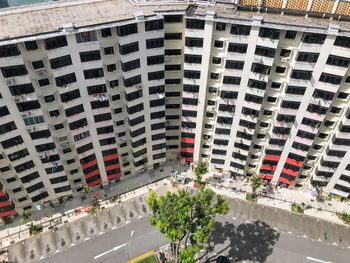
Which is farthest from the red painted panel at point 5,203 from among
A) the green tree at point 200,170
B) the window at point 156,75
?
the green tree at point 200,170

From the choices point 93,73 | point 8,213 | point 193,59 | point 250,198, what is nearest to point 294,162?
point 250,198

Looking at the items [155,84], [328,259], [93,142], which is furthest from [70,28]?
[328,259]

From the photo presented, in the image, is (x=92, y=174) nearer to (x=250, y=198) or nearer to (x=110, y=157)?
(x=110, y=157)

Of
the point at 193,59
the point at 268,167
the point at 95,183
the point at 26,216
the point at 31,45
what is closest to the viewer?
the point at 31,45

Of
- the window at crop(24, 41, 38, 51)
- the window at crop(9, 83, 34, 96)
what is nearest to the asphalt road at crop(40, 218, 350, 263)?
the window at crop(9, 83, 34, 96)

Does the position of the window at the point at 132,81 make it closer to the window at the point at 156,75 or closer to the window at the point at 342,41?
the window at the point at 156,75

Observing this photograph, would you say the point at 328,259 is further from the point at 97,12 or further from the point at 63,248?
the point at 97,12
